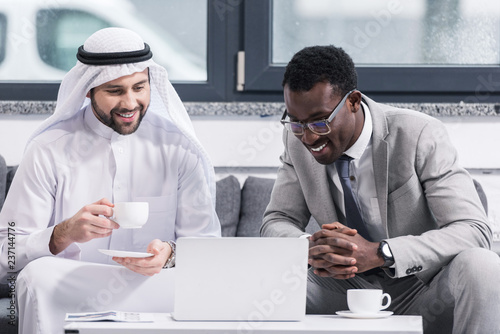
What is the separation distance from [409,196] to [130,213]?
0.87 meters

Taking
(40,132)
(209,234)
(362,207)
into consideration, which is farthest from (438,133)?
(40,132)

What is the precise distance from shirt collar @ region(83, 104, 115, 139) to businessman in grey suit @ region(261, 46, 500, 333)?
1.99 ft

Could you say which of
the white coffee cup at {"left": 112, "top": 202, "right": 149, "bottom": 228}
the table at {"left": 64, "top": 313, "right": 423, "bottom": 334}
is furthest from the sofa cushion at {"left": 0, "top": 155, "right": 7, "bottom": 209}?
the table at {"left": 64, "top": 313, "right": 423, "bottom": 334}

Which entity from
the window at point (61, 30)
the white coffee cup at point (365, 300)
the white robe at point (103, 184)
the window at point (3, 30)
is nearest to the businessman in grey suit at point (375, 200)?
Answer: the white coffee cup at point (365, 300)

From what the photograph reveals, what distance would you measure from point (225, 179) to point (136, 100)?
74 centimetres

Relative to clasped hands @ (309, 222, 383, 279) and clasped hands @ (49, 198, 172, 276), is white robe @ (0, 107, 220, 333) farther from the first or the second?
clasped hands @ (309, 222, 383, 279)

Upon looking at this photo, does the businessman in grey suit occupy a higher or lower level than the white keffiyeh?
lower

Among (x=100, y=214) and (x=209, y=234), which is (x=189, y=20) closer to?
(x=209, y=234)

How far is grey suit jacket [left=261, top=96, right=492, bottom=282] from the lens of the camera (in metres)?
2.06

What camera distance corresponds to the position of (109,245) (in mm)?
2373

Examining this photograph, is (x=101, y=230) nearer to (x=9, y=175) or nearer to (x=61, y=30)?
(x=9, y=175)

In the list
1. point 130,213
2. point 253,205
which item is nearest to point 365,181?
point 253,205

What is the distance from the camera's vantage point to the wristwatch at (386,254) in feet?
6.61

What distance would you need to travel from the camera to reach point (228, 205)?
2881 millimetres
